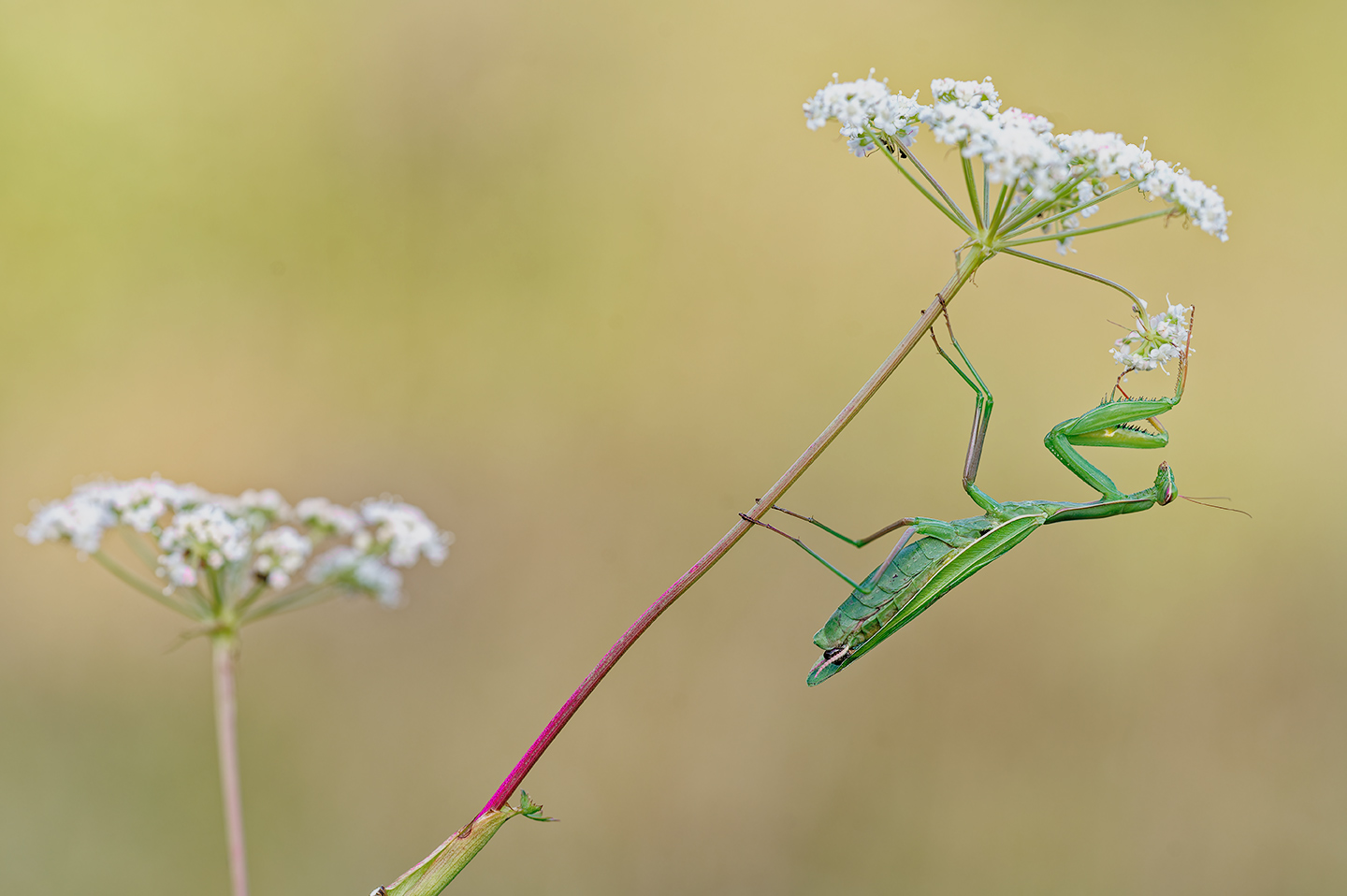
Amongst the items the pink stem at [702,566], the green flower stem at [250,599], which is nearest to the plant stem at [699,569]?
the pink stem at [702,566]

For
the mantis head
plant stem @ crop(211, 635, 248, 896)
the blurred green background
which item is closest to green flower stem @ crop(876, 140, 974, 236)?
the mantis head

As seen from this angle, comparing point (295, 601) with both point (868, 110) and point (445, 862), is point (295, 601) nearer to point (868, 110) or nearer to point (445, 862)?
point (445, 862)

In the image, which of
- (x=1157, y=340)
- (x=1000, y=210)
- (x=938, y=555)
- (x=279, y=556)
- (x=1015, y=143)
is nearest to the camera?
(x=1015, y=143)

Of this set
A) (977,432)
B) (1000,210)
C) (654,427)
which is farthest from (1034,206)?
(654,427)

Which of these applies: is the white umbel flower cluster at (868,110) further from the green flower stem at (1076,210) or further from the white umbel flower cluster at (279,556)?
the white umbel flower cluster at (279,556)

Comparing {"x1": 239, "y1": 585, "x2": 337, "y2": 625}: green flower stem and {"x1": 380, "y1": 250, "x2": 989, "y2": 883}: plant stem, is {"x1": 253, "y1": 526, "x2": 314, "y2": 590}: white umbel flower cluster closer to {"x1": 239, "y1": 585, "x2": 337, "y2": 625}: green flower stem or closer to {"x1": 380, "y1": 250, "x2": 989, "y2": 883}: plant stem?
{"x1": 239, "y1": 585, "x2": 337, "y2": 625}: green flower stem

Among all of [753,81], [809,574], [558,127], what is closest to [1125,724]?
[809,574]
